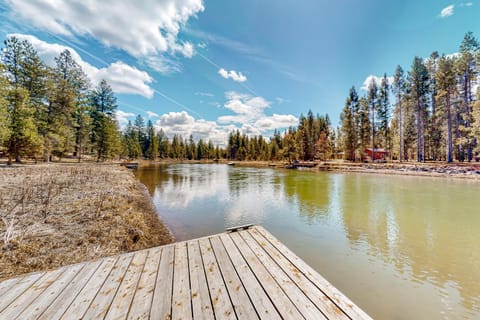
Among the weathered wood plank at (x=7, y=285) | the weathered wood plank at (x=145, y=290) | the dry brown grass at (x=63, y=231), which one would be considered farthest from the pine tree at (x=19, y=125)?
the weathered wood plank at (x=145, y=290)

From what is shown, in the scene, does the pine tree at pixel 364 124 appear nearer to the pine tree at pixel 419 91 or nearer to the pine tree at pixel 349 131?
the pine tree at pixel 349 131

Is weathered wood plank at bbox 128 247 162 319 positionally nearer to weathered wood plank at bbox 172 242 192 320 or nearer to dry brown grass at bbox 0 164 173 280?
weathered wood plank at bbox 172 242 192 320

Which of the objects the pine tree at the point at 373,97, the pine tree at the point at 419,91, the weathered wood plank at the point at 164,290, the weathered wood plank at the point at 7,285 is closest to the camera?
the weathered wood plank at the point at 164,290

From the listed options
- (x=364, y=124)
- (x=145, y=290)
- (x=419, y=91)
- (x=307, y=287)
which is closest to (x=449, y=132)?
(x=419, y=91)

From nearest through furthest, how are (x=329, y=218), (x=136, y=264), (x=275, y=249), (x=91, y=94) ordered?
1. (x=136, y=264)
2. (x=275, y=249)
3. (x=329, y=218)
4. (x=91, y=94)

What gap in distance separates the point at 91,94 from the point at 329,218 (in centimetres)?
3960

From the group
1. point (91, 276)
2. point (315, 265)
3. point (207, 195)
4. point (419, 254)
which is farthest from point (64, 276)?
point (207, 195)

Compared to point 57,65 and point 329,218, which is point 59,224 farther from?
point 57,65

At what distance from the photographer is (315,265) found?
4535 millimetres

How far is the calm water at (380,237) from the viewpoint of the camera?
3.48 metres

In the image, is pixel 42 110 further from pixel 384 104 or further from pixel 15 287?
pixel 384 104

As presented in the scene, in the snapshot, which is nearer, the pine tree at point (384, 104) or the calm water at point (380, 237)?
the calm water at point (380, 237)

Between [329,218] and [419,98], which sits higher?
[419,98]

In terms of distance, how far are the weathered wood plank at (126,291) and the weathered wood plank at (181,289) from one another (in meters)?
0.44
